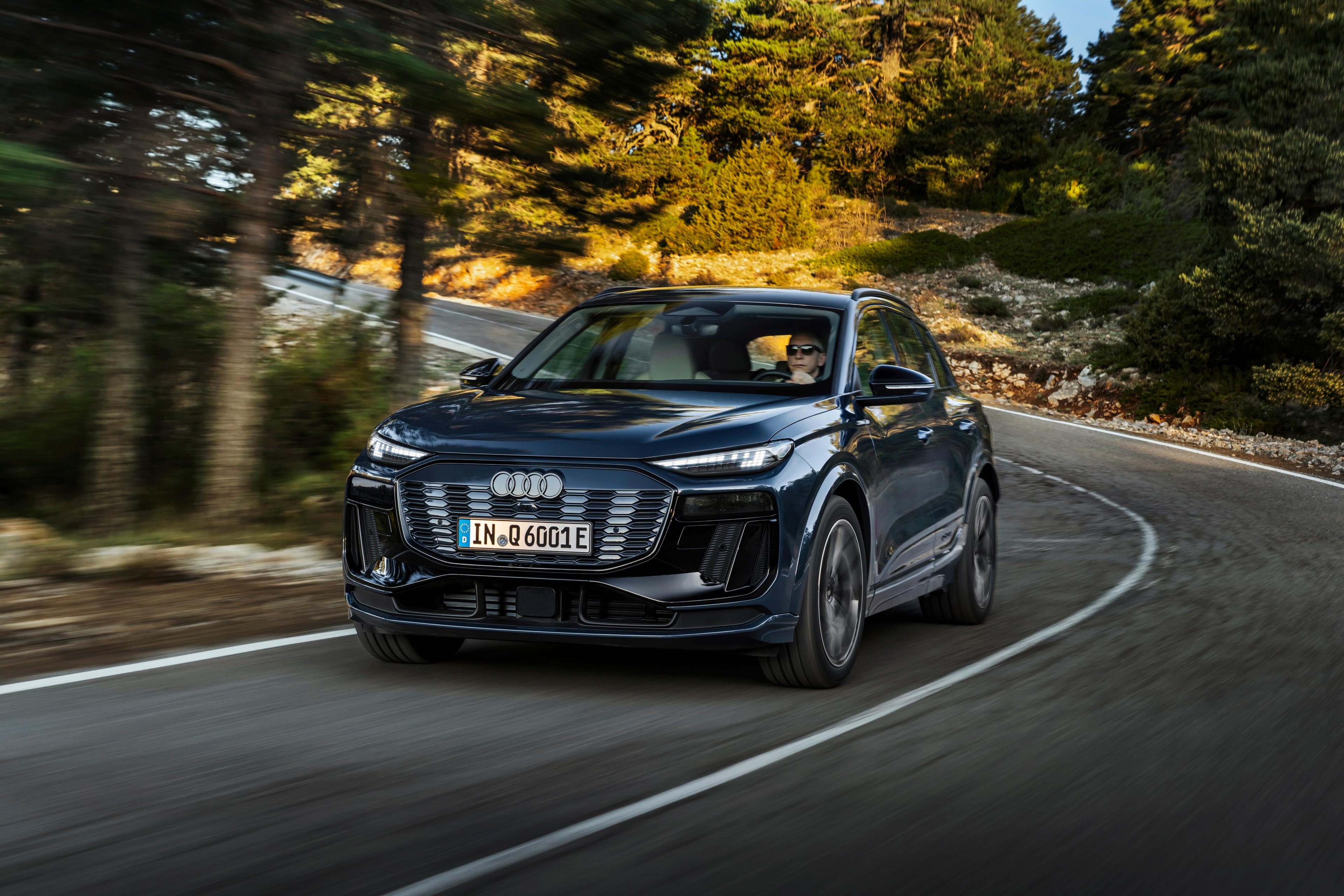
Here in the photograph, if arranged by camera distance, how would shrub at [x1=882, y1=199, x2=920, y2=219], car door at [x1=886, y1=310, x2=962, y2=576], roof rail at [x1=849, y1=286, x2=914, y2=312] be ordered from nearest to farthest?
car door at [x1=886, y1=310, x2=962, y2=576] → roof rail at [x1=849, y1=286, x2=914, y2=312] → shrub at [x1=882, y1=199, x2=920, y2=219]

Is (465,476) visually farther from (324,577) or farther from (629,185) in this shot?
(629,185)

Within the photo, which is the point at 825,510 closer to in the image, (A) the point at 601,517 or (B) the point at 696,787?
(A) the point at 601,517

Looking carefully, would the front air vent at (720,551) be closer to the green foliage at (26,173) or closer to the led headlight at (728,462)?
the led headlight at (728,462)

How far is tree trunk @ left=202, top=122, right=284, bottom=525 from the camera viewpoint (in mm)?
10219

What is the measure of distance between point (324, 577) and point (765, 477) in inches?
171

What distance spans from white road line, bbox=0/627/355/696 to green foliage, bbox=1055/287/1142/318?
118 ft

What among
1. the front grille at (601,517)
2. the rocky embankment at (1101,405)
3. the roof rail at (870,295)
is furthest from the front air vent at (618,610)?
the rocky embankment at (1101,405)

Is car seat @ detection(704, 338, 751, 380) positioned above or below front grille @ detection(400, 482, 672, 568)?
above

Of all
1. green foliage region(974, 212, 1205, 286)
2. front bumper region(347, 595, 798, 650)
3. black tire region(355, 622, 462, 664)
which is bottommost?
black tire region(355, 622, 462, 664)

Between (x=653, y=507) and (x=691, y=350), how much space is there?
1.58 meters

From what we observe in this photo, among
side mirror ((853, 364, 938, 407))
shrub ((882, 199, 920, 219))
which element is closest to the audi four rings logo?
side mirror ((853, 364, 938, 407))

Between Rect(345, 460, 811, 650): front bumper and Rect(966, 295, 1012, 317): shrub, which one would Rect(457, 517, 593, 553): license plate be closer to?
Rect(345, 460, 811, 650): front bumper

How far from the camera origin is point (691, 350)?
22.7 ft

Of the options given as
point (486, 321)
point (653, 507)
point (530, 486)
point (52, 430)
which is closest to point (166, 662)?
point (530, 486)
